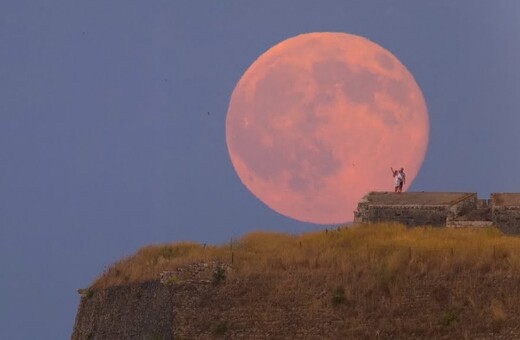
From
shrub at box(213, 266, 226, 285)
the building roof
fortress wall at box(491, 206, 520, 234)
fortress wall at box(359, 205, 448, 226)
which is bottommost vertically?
shrub at box(213, 266, 226, 285)

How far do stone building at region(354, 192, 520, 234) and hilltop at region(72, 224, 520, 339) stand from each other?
279cm

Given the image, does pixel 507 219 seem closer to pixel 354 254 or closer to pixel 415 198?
pixel 415 198

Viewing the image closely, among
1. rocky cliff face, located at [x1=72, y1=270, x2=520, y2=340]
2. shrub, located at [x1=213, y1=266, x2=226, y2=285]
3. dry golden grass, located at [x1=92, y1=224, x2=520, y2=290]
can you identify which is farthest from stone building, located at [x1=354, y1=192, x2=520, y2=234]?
shrub, located at [x1=213, y1=266, x2=226, y2=285]

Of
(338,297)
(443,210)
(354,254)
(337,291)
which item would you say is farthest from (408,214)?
(338,297)

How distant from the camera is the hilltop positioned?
94.2 feet

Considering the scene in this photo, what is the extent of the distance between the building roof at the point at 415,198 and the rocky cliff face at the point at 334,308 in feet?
32.3

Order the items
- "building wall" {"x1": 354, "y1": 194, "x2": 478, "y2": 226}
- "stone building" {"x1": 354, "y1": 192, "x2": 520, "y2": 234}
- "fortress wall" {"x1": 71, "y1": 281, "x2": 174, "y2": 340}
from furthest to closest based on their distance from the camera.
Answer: "building wall" {"x1": 354, "y1": 194, "x2": 478, "y2": 226}
"stone building" {"x1": 354, "y1": 192, "x2": 520, "y2": 234}
"fortress wall" {"x1": 71, "y1": 281, "x2": 174, "y2": 340}

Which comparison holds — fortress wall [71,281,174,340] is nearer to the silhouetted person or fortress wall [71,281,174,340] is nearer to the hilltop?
the hilltop

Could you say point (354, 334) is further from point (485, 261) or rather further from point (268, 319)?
point (485, 261)

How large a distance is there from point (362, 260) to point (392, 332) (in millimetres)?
3245

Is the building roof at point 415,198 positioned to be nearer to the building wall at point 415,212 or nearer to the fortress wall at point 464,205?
the fortress wall at point 464,205

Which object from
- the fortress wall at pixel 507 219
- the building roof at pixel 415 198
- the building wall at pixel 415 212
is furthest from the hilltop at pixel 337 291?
the building roof at pixel 415 198

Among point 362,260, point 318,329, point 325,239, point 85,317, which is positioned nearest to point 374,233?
point 325,239

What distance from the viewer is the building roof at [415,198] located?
39.5 metres
